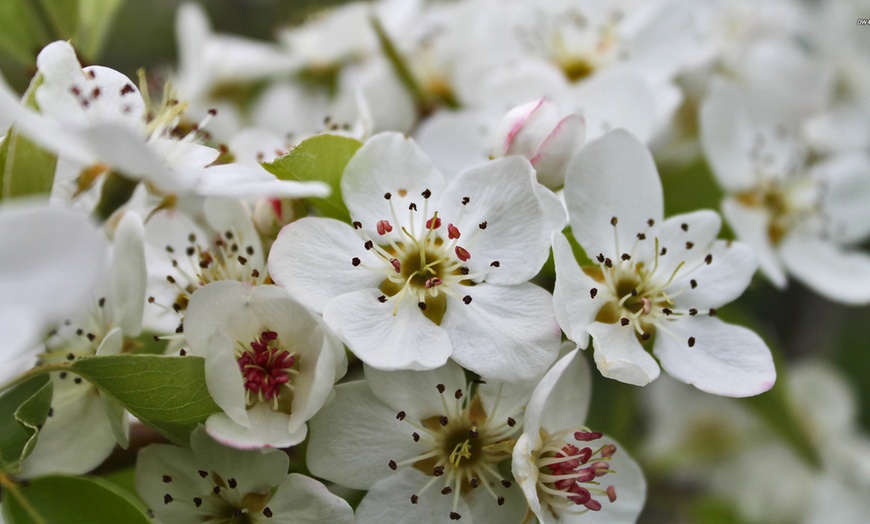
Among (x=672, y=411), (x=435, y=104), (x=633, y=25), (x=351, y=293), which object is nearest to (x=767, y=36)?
(x=633, y=25)

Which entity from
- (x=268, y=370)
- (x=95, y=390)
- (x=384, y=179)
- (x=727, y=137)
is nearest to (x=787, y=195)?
(x=727, y=137)

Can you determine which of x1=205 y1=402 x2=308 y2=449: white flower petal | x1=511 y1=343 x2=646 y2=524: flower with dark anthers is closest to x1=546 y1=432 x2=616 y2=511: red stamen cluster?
x1=511 y1=343 x2=646 y2=524: flower with dark anthers

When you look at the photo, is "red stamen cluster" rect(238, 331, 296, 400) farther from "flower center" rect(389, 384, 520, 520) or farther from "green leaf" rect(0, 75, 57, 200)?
"green leaf" rect(0, 75, 57, 200)

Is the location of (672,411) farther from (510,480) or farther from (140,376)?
(140,376)

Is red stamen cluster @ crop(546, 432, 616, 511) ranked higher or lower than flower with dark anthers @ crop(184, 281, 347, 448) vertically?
lower

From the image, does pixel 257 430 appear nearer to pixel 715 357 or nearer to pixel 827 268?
pixel 715 357

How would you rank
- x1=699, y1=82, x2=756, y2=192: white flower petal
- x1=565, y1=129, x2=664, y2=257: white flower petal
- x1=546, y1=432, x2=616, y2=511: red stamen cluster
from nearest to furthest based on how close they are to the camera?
x1=546, y1=432, x2=616, y2=511: red stamen cluster
x1=565, y1=129, x2=664, y2=257: white flower petal
x1=699, y1=82, x2=756, y2=192: white flower petal
